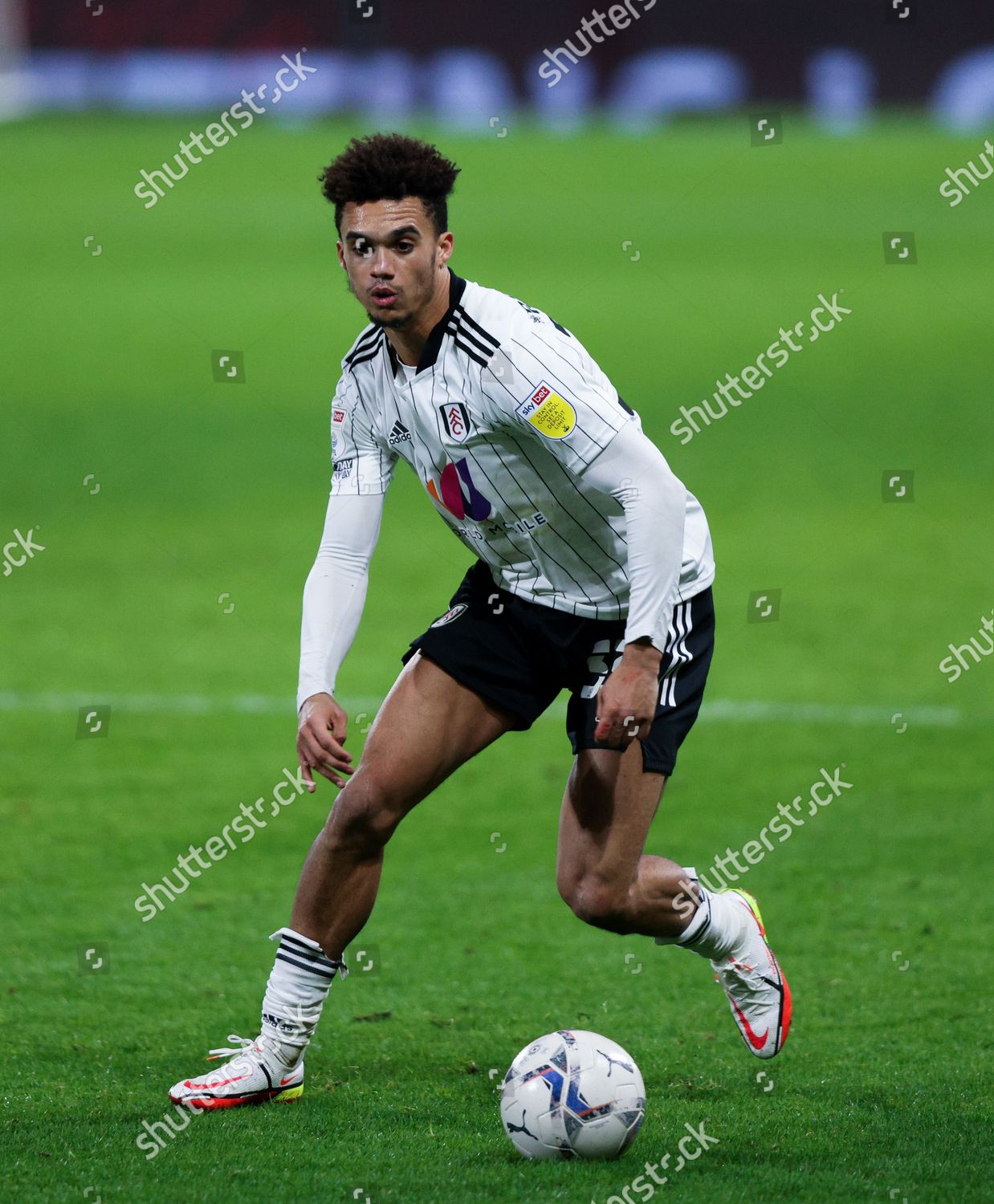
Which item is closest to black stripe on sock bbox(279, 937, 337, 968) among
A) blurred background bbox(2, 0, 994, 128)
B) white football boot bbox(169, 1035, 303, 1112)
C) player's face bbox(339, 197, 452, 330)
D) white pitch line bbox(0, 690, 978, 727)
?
white football boot bbox(169, 1035, 303, 1112)

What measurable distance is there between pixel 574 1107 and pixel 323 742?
3.78 feet

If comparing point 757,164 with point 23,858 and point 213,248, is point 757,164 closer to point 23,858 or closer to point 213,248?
point 213,248

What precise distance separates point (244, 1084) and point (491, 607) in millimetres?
1543

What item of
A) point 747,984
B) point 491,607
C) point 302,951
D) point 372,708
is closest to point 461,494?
point 491,607

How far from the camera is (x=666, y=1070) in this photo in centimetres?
533

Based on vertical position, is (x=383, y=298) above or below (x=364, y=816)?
Result: above

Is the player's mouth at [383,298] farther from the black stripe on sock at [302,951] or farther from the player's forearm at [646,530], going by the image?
the black stripe on sock at [302,951]

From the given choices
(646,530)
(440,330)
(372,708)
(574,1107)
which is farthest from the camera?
(372,708)

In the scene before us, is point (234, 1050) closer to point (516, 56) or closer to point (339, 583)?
point (339, 583)

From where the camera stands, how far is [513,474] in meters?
5.02

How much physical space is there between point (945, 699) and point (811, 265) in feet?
58.1

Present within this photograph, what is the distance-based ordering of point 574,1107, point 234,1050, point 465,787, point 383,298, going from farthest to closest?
1. point 465,787
2. point 234,1050
3. point 383,298
4. point 574,1107

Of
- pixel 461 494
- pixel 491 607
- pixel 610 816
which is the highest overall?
pixel 461 494

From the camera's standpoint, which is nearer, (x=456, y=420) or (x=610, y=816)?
(x=456, y=420)
